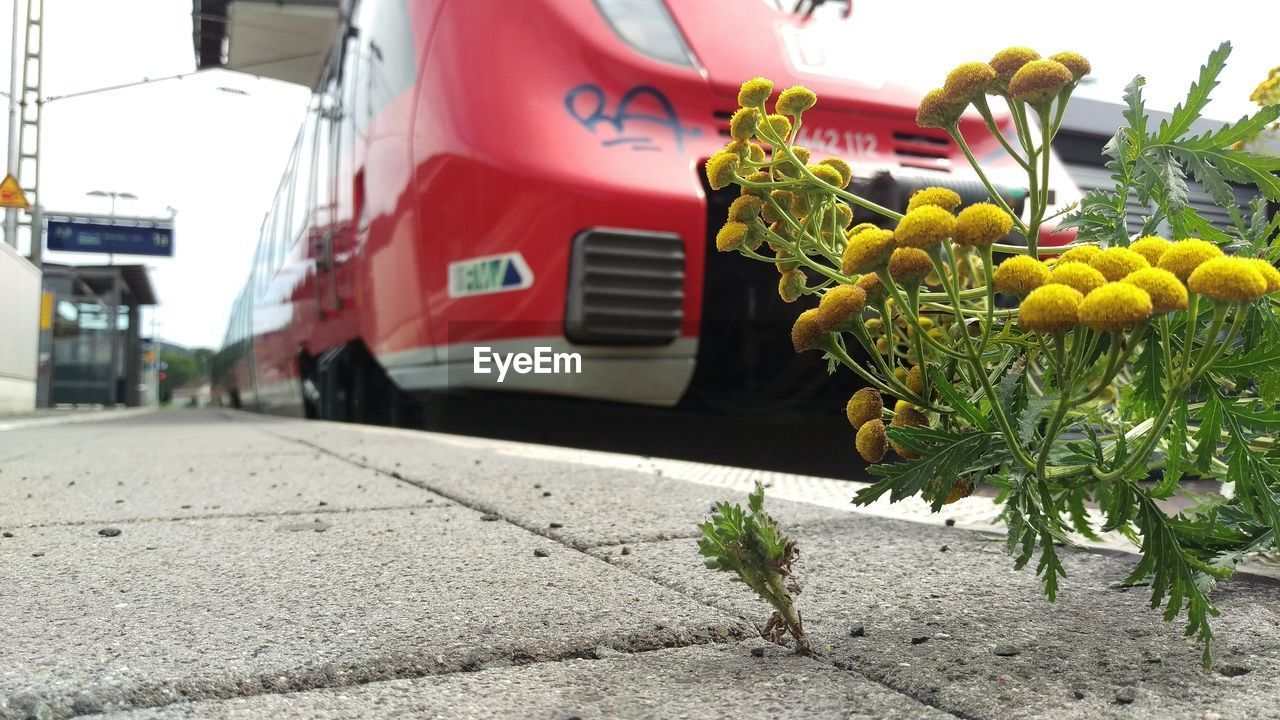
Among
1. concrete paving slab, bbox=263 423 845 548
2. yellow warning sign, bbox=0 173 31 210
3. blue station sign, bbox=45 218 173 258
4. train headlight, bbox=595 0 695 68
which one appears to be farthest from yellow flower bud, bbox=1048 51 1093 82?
blue station sign, bbox=45 218 173 258

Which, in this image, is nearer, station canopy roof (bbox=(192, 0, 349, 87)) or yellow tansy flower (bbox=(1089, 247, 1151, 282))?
yellow tansy flower (bbox=(1089, 247, 1151, 282))

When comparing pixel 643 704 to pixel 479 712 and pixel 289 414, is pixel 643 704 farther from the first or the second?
pixel 289 414

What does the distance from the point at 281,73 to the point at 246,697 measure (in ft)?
57.3

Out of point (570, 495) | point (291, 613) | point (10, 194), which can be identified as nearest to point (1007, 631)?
point (291, 613)

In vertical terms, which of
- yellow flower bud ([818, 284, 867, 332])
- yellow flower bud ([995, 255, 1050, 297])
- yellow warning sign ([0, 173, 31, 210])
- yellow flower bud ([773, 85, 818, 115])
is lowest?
yellow flower bud ([818, 284, 867, 332])

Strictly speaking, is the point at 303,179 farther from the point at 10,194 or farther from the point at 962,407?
the point at 962,407

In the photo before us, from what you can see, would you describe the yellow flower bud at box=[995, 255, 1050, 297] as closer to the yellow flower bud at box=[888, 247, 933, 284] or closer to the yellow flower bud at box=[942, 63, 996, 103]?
the yellow flower bud at box=[888, 247, 933, 284]

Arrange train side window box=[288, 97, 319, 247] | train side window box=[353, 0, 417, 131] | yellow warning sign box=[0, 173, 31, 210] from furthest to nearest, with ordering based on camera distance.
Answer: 1. yellow warning sign box=[0, 173, 31, 210]
2. train side window box=[288, 97, 319, 247]
3. train side window box=[353, 0, 417, 131]

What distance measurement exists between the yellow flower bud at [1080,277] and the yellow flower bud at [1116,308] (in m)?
0.03

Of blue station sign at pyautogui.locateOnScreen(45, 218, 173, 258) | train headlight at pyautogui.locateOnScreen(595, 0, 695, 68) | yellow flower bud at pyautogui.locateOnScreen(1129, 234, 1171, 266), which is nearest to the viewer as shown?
yellow flower bud at pyautogui.locateOnScreen(1129, 234, 1171, 266)

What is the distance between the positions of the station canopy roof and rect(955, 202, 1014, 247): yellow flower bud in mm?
13236

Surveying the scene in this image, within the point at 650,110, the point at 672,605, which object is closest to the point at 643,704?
the point at 672,605

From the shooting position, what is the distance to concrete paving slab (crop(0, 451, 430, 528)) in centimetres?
193

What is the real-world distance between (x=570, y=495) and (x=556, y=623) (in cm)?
103
